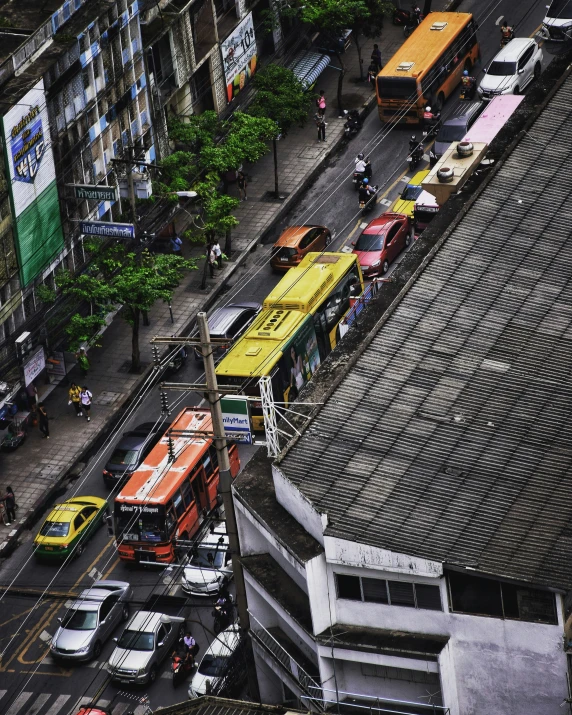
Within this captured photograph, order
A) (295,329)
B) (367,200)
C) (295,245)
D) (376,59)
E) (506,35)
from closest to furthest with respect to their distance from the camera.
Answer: (295,329) → (295,245) → (367,200) → (506,35) → (376,59)

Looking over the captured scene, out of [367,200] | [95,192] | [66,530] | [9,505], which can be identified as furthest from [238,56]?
[66,530]

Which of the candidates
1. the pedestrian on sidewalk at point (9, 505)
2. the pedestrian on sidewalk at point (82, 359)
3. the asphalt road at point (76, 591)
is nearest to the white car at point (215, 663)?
the asphalt road at point (76, 591)

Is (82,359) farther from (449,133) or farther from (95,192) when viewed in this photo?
(449,133)

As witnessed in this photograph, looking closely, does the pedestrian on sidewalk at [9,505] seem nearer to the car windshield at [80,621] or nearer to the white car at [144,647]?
the car windshield at [80,621]

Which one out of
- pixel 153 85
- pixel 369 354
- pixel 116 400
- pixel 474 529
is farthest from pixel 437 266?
pixel 153 85

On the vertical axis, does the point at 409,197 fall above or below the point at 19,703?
above

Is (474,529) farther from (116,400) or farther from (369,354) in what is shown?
(116,400)
